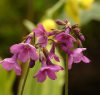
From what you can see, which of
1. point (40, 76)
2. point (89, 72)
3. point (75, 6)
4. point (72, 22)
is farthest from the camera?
point (89, 72)

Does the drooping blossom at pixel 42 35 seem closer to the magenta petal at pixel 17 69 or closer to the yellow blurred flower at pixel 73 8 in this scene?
the magenta petal at pixel 17 69

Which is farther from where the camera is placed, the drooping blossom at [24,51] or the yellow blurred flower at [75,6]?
the yellow blurred flower at [75,6]

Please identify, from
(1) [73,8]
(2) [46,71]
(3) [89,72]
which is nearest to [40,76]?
(2) [46,71]

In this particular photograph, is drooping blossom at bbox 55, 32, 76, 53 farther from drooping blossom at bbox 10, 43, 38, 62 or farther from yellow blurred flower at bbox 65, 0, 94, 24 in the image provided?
yellow blurred flower at bbox 65, 0, 94, 24

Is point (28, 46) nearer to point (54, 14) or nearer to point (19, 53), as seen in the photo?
point (19, 53)

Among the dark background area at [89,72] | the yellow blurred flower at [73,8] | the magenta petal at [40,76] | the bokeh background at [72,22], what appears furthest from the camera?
the dark background area at [89,72]

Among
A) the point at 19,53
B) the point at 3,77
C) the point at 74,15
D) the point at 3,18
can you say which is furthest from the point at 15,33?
the point at 19,53

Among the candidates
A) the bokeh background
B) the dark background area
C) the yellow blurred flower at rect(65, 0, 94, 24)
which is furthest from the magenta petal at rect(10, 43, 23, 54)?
the dark background area

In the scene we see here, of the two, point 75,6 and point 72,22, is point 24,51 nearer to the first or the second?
point 75,6

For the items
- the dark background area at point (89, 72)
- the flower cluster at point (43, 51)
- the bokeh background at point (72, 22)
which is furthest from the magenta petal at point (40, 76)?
the dark background area at point (89, 72)
